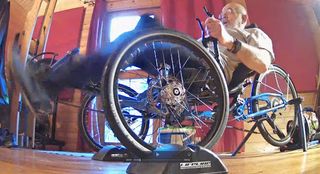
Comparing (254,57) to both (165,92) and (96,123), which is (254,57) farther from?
(96,123)

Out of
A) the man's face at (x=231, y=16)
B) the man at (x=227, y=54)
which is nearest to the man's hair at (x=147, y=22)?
the man at (x=227, y=54)

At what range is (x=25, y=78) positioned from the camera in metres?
0.40

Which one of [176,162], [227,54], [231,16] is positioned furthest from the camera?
[227,54]

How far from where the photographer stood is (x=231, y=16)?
490 millimetres

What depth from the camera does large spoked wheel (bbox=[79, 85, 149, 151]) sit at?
427 millimetres

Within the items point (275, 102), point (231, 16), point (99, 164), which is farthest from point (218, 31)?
point (99, 164)

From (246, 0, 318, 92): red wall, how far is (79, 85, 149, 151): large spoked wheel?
240 millimetres

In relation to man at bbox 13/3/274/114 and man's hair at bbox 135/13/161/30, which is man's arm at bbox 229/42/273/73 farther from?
man's hair at bbox 135/13/161/30

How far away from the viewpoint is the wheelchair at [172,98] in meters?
0.42

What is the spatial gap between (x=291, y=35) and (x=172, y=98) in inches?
8.7

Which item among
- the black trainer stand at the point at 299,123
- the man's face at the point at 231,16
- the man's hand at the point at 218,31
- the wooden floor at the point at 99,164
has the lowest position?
the wooden floor at the point at 99,164

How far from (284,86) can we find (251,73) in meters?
0.09

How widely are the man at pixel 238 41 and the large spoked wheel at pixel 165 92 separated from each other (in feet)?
0.14

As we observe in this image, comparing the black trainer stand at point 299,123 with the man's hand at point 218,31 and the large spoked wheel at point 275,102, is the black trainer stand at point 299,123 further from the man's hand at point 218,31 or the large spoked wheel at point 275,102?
the man's hand at point 218,31
